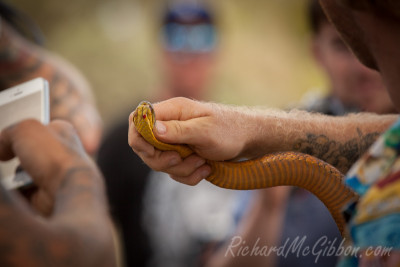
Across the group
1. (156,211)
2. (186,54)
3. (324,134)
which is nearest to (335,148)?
(324,134)

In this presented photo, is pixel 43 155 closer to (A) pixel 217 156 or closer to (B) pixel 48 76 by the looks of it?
(A) pixel 217 156

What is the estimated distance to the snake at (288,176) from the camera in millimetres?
1041

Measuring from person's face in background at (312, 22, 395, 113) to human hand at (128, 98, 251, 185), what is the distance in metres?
1.14

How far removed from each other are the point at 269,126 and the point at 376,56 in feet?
1.12

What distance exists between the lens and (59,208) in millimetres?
821

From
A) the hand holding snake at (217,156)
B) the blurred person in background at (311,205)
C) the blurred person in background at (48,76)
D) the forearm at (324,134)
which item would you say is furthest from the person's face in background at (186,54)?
the hand holding snake at (217,156)

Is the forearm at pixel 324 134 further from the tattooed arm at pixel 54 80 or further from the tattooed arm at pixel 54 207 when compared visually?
the tattooed arm at pixel 54 80

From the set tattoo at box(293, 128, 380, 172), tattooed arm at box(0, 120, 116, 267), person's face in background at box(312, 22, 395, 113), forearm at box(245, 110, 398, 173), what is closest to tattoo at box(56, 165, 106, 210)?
tattooed arm at box(0, 120, 116, 267)

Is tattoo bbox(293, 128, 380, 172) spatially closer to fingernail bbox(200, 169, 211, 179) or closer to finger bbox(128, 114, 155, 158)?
fingernail bbox(200, 169, 211, 179)

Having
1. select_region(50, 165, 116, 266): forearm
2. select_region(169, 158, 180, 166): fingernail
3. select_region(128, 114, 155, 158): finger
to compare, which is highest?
select_region(128, 114, 155, 158): finger

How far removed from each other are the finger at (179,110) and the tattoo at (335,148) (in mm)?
262

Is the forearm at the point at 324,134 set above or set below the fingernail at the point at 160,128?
below

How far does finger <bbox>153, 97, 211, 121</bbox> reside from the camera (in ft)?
3.23

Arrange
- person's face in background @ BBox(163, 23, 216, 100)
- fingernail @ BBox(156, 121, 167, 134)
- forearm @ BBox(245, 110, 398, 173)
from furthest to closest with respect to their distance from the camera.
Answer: person's face in background @ BBox(163, 23, 216, 100) < forearm @ BBox(245, 110, 398, 173) < fingernail @ BBox(156, 121, 167, 134)
